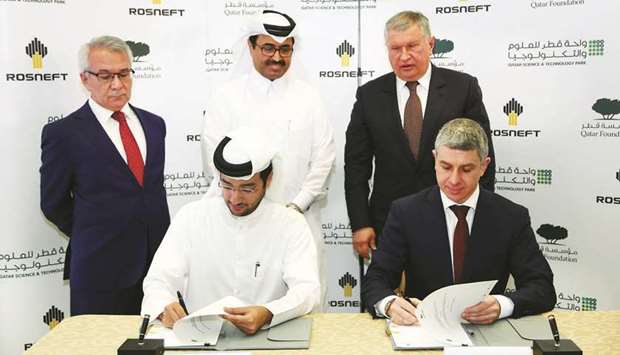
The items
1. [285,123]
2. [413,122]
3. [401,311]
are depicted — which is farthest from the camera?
[285,123]

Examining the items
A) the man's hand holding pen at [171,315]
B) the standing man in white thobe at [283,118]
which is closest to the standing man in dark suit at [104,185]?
the standing man in white thobe at [283,118]

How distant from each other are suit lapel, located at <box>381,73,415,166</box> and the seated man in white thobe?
3.12 ft

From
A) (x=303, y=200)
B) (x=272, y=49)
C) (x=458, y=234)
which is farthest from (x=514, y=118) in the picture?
(x=458, y=234)

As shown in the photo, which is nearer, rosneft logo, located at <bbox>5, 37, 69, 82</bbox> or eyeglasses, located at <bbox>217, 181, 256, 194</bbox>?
eyeglasses, located at <bbox>217, 181, 256, 194</bbox>

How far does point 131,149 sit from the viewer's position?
3486 mm

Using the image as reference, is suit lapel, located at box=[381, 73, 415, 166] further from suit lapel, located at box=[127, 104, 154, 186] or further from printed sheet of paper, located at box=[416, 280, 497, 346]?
printed sheet of paper, located at box=[416, 280, 497, 346]

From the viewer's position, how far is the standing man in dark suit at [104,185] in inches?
133

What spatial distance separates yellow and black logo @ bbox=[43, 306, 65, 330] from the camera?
14.2ft

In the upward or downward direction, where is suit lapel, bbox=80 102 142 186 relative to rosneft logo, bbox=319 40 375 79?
downward

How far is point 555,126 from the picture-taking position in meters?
4.54

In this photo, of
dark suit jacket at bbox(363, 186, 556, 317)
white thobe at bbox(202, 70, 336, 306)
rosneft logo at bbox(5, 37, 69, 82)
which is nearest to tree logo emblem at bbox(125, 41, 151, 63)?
rosneft logo at bbox(5, 37, 69, 82)

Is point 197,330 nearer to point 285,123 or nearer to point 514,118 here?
point 285,123

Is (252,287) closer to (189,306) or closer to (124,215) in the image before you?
(189,306)

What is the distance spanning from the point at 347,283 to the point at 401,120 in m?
1.73
